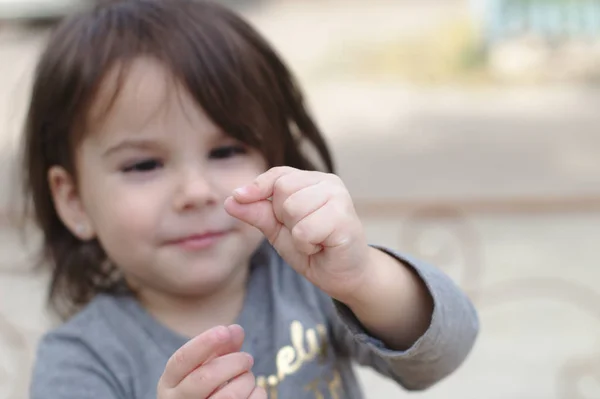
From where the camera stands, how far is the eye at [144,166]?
0.60 metres

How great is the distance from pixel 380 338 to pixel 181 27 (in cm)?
29

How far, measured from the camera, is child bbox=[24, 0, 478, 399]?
1.81 feet

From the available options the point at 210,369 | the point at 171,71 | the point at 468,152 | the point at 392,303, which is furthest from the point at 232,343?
the point at 468,152

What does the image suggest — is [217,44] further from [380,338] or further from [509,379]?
[509,379]

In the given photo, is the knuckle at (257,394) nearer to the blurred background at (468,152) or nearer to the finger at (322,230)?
the finger at (322,230)

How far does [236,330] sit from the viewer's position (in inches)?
18.5

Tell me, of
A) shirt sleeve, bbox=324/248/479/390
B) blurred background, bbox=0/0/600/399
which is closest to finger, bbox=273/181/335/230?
shirt sleeve, bbox=324/248/479/390

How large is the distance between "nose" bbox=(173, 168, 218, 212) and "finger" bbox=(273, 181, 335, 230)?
4.1 inches

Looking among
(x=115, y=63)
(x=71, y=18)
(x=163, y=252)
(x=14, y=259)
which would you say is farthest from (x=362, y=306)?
(x=14, y=259)

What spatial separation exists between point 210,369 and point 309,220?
0.35 ft

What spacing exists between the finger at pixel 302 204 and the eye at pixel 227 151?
0.15 meters

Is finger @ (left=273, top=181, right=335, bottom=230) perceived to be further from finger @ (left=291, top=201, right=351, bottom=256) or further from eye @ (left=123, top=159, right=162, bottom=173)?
eye @ (left=123, top=159, right=162, bottom=173)

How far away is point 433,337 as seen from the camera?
54cm

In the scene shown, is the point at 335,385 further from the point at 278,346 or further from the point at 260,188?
the point at 260,188
